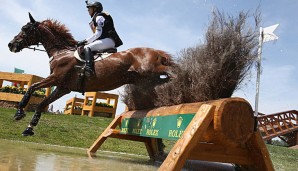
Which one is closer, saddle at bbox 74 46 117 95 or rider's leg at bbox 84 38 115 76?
rider's leg at bbox 84 38 115 76

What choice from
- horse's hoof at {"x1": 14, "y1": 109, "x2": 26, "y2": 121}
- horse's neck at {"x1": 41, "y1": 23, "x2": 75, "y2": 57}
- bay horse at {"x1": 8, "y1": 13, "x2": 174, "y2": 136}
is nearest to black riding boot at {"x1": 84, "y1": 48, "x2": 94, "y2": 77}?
bay horse at {"x1": 8, "y1": 13, "x2": 174, "y2": 136}

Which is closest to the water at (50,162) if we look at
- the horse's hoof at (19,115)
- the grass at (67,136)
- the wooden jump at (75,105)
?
the horse's hoof at (19,115)

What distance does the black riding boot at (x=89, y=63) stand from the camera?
227 inches

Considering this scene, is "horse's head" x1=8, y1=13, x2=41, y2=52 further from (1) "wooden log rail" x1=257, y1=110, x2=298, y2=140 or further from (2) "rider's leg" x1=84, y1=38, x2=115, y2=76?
(1) "wooden log rail" x1=257, y1=110, x2=298, y2=140

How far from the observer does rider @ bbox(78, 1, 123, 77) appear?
19.7 ft

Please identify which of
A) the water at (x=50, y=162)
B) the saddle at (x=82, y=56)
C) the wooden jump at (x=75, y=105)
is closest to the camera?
the water at (x=50, y=162)

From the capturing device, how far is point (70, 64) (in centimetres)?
625

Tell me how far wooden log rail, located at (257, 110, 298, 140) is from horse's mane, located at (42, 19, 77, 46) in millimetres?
10601

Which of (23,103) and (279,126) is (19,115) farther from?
(279,126)

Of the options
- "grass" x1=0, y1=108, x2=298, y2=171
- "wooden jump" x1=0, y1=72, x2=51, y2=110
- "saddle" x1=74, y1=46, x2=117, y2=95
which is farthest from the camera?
"wooden jump" x1=0, y1=72, x2=51, y2=110

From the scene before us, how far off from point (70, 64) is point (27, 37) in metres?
1.34

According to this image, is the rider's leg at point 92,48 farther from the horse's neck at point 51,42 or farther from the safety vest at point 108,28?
the horse's neck at point 51,42

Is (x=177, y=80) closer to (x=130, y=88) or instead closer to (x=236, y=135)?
(x=236, y=135)

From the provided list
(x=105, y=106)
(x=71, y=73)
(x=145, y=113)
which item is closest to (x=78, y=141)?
(x=71, y=73)
